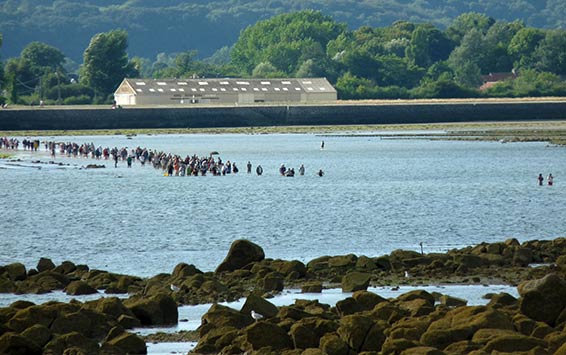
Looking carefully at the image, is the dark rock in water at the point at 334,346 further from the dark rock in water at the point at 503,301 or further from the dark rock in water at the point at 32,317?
the dark rock in water at the point at 32,317

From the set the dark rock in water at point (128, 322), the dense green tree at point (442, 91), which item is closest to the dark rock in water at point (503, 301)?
the dark rock in water at point (128, 322)

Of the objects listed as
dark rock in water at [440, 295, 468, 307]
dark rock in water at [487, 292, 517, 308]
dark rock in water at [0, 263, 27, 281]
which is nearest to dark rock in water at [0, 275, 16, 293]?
dark rock in water at [0, 263, 27, 281]

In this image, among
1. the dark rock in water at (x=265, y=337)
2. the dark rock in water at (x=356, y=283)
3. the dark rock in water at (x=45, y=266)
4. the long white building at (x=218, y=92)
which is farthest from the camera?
the long white building at (x=218, y=92)

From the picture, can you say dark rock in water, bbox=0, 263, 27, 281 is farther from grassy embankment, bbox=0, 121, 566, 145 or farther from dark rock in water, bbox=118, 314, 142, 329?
grassy embankment, bbox=0, 121, 566, 145

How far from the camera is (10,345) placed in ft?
78.4

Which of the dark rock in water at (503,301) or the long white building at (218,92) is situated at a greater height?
the dark rock in water at (503,301)

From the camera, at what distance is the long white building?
543 feet

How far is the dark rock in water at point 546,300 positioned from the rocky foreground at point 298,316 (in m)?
0.02

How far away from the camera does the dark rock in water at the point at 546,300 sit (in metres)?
24.8

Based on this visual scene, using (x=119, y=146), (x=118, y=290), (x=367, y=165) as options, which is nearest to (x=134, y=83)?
(x=119, y=146)

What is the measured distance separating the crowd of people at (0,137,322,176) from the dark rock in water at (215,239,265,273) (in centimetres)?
4755

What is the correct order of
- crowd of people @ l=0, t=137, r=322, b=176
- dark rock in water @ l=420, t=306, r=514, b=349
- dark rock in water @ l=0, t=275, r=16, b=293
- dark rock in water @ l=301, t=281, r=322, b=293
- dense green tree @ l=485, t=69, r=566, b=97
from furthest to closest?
dense green tree @ l=485, t=69, r=566, b=97, crowd of people @ l=0, t=137, r=322, b=176, dark rock in water @ l=0, t=275, r=16, b=293, dark rock in water @ l=301, t=281, r=322, b=293, dark rock in water @ l=420, t=306, r=514, b=349

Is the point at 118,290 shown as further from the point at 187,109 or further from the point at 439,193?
the point at 187,109

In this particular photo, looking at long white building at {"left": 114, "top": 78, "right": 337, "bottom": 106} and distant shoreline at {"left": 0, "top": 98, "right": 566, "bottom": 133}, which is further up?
long white building at {"left": 114, "top": 78, "right": 337, "bottom": 106}
